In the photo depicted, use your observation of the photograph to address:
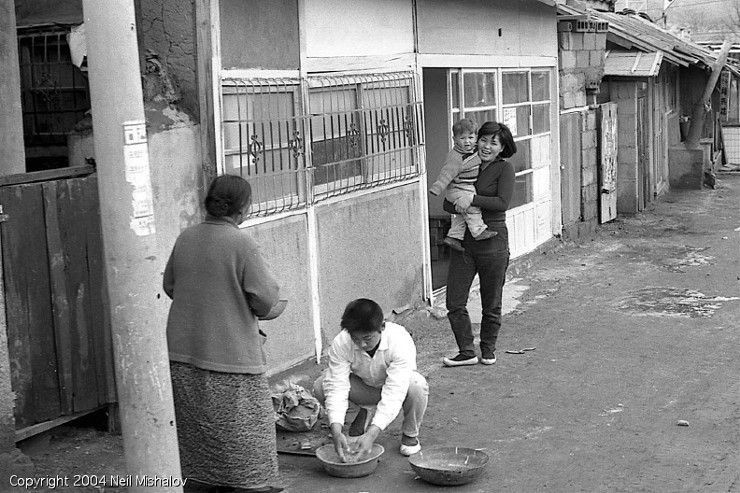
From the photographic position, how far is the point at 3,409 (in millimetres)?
5273

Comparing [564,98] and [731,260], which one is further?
[564,98]

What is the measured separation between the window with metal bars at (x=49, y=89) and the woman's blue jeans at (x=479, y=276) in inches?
118

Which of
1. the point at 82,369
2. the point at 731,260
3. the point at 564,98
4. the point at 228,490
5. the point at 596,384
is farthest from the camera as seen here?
the point at 564,98

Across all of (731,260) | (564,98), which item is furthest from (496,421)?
(564,98)

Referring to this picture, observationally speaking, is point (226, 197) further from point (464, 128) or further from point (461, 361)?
point (461, 361)

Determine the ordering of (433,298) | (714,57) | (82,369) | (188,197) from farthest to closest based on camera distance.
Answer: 1. (714,57)
2. (433,298)
3. (188,197)
4. (82,369)

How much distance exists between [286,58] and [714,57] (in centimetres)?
1666

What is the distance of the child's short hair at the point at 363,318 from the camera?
18.1ft

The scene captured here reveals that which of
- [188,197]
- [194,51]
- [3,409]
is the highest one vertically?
[194,51]

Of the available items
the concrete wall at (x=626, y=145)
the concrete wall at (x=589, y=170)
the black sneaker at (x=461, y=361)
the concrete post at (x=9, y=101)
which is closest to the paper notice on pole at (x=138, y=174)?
the concrete post at (x=9, y=101)

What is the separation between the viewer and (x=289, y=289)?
7.51m

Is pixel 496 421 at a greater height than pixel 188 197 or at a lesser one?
lesser

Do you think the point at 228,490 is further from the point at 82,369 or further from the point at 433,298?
the point at 433,298

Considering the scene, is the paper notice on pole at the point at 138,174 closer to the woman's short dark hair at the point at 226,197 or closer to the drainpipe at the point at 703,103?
the woman's short dark hair at the point at 226,197
